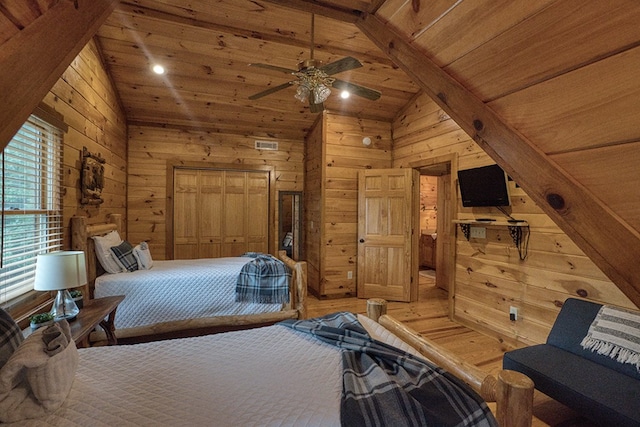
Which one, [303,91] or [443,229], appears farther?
[443,229]

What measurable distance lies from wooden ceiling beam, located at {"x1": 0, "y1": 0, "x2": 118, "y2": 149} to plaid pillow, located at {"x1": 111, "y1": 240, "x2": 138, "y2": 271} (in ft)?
8.87

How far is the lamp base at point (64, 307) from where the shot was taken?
2.01 meters

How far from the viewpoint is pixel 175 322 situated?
2.99 meters

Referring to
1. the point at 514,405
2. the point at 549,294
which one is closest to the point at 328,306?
the point at 549,294

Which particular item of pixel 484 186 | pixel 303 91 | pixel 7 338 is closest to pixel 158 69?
pixel 303 91

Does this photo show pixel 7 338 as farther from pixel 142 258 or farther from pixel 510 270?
pixel 510 270

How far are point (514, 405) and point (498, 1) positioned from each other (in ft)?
4.22

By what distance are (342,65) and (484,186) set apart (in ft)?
6.69

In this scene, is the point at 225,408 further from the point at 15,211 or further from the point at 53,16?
the point at 15,211

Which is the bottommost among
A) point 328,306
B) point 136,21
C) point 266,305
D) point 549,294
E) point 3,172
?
point 328,306

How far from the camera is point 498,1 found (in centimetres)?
75

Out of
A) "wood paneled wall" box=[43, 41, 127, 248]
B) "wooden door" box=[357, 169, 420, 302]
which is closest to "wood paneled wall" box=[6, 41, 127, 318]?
"wood paneled wall" box=[43, 41, 127, 248]

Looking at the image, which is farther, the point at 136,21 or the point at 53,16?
the point at 136,21

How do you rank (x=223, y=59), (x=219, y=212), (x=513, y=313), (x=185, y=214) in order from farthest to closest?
(x=219, y=212) < (x=185, y=214) < (x=223, y=59) < (x=513, y=313)
